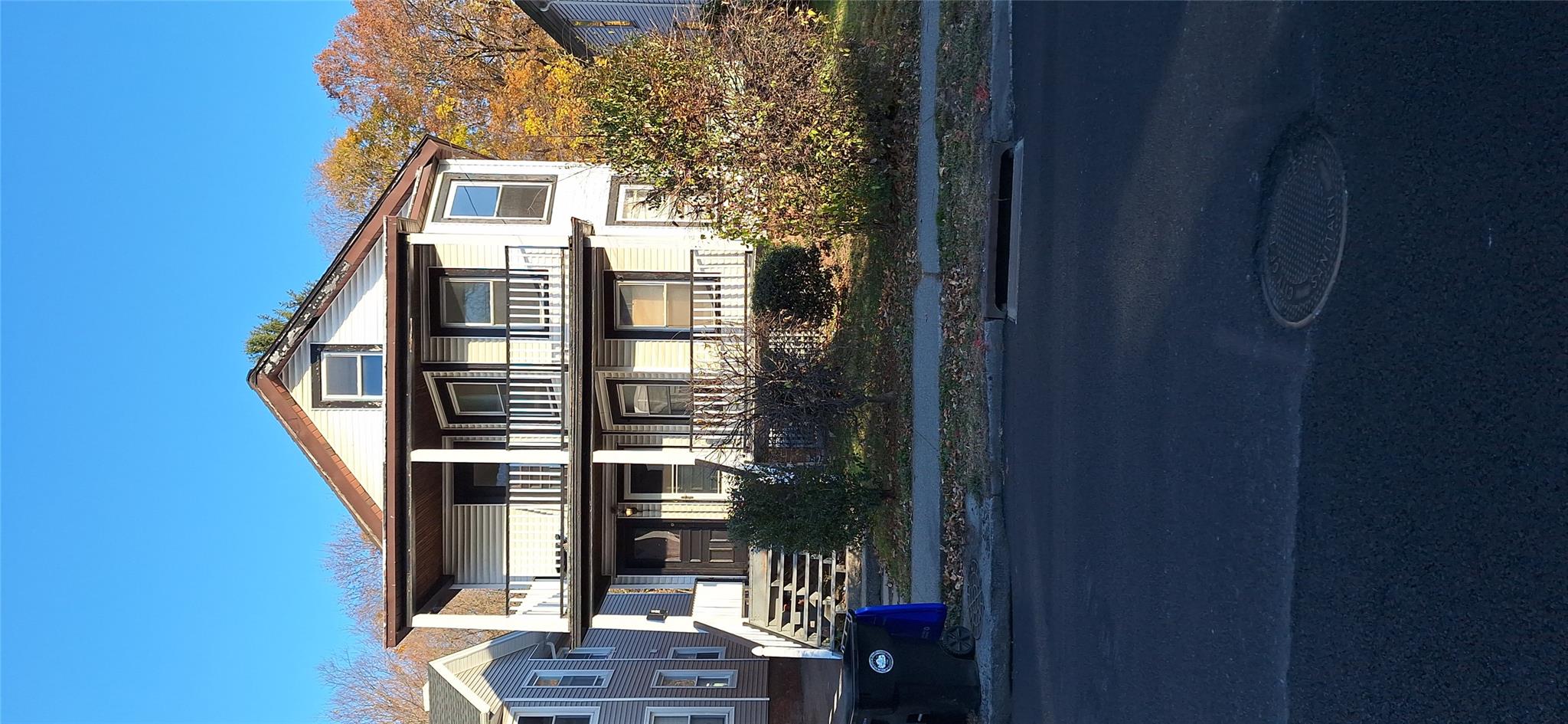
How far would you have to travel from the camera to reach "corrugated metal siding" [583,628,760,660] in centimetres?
2047

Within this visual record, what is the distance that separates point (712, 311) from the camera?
15.0 m

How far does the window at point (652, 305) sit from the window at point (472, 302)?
2025 millimetres

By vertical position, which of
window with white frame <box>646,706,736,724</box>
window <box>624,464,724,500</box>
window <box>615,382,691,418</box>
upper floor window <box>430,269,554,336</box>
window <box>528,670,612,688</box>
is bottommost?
window with white frame <box>646,706,736,724</box>

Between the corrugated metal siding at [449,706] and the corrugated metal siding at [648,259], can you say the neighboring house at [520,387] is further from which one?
the corrugated metal siding at [449,706]

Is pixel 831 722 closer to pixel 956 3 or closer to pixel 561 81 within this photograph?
pixel 956 3

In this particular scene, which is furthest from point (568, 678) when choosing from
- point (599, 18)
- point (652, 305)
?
point (599, 18)

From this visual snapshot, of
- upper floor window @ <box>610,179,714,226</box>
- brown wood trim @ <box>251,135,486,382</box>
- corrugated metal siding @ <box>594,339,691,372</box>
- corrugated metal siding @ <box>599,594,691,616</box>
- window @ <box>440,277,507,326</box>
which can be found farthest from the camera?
corrugated metal siding @ <box>599,594,691,616</box>

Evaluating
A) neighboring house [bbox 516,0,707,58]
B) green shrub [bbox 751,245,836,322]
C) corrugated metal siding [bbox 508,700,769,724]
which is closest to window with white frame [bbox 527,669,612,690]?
corrugated metal siding [bbox 508,700,769,724]

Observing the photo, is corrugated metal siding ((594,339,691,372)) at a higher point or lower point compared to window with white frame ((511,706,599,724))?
higher

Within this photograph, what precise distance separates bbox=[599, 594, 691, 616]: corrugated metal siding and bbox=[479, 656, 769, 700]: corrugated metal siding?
395 centimetres

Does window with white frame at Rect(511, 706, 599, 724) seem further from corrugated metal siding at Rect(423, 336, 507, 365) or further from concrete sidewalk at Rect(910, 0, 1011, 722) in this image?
concrete sidewalk at Rect(910, 0, 1011, 722)

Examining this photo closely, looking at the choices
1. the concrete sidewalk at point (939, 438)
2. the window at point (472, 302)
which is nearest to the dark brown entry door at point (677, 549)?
the window at point (472, 302)

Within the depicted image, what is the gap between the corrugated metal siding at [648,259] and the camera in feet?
48.3

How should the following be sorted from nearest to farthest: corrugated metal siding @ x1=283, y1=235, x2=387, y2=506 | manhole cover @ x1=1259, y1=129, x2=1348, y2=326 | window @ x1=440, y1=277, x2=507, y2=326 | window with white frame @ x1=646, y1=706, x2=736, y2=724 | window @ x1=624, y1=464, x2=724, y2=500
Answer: manhole cover @ x1=1259, y1=129, x2=1348, y2=326 → corrugated metal siding @ x1=283, y1=235, x2=387, y2=506 → window @ x1=440, y1=277, x2=507, y2=326 → window @ x1=624, y1=464, x2=724, y2=500 → window with white frame @ x1=646, y1=706, x2=736, y2=724
